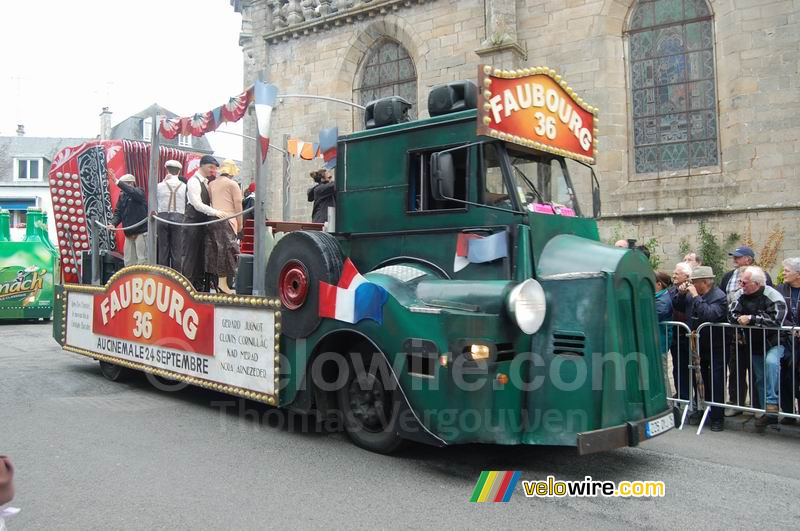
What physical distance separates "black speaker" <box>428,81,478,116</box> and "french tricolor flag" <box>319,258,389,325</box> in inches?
60.7

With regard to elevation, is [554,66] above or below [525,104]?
above

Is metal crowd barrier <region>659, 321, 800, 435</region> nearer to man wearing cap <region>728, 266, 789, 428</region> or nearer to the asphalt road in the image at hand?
man wearing cap <region>728, 266, 789, 428</region>

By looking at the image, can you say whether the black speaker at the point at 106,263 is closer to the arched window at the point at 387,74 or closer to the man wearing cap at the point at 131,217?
the man wearing cap at the point at 131,217

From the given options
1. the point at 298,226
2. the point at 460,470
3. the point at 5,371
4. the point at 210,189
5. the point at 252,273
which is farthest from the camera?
the point at 5,371

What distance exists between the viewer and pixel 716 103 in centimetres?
1299

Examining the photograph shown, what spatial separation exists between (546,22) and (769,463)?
11465 millimetres

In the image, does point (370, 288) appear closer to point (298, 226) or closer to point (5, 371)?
point (298, 226)

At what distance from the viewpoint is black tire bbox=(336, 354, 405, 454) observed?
504cm

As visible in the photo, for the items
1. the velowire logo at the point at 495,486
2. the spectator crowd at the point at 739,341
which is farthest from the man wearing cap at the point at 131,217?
the spectator crowd at the point at 739,341

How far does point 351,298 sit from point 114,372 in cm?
492

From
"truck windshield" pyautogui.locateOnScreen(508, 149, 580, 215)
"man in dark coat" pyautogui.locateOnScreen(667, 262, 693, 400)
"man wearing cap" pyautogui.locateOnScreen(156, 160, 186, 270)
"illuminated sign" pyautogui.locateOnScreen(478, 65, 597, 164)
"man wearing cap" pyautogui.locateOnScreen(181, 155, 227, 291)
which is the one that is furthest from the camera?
"man wearing cap" pyautogui.locateOnScreen(156, 160, 186, 270)

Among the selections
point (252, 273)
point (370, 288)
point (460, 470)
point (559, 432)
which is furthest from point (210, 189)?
point (559, 432)

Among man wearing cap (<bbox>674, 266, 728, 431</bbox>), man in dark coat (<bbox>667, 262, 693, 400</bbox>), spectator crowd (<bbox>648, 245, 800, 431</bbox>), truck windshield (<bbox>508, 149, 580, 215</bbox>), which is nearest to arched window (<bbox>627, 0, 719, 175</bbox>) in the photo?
spectator crowd (<bbox>648, 245, 800, 431</bbox>)

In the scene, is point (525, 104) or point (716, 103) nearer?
point (525, 104)
